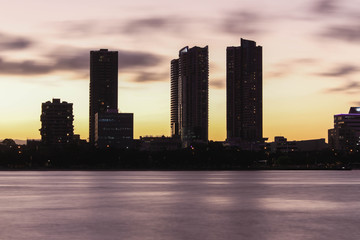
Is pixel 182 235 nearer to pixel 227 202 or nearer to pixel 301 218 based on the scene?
pixel 301 218

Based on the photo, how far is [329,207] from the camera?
66000 mm

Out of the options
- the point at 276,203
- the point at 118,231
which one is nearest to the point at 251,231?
the point at 118,231

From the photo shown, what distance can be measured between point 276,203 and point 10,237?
3666 centimetres

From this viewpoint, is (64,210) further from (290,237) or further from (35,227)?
(290,237)

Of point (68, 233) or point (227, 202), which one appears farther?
point (227, 202)

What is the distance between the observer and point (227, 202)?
73062 millimetres

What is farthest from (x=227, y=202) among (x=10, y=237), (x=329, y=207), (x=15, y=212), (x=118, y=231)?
(x=10, y=237)

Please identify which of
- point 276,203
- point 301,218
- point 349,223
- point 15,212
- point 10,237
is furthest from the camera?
point 276,203

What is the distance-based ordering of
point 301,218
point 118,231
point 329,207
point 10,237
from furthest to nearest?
point 329,207 < point 301,218 < point 118,231 < point 10,237

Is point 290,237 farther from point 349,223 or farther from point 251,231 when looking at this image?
point 349,223

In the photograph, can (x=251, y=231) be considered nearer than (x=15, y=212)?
Yes

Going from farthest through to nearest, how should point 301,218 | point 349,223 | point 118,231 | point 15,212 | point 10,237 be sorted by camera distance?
point 15,212 < point 301,218 < point 349,223 < point 118,231 < point 10,237

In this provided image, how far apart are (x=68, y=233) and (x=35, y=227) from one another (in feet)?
15.2

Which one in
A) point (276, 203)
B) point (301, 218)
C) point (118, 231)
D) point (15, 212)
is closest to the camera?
point (118, 231)
